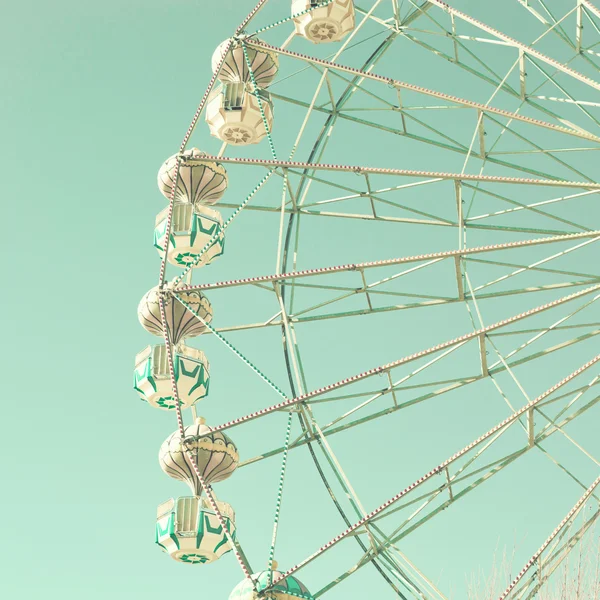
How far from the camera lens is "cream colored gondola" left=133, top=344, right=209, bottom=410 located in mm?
14828

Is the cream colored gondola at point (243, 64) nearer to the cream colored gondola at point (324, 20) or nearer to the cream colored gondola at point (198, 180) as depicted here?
the cream colored gondola at point (324, 20)

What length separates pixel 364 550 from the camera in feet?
44.7

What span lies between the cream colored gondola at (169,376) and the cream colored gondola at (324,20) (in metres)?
5.11

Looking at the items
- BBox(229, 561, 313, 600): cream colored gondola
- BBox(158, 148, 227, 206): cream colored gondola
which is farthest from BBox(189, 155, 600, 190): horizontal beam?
BBox(229, 561, 313, 600): cream colored gondola

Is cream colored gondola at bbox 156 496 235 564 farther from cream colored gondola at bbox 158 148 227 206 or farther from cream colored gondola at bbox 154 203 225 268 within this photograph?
cream colored gondola at bbox 158 148 227 206

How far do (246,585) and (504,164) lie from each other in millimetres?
7105

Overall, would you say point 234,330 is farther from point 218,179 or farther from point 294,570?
point 294,570

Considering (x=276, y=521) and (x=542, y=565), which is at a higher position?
(x=276, y=521)

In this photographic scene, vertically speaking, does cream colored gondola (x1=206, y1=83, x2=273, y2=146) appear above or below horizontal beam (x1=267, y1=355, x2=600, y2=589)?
above

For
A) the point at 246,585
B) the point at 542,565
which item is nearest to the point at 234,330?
the point at 246,585

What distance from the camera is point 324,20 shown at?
54.9ft

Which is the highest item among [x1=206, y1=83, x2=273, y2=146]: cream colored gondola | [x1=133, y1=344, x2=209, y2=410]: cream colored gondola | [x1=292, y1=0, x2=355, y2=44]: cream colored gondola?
[x1=292, y1=0, x2=355, y2=44]: cream colored gondola

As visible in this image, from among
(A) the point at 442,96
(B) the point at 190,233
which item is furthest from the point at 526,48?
(B) the point at 190,233

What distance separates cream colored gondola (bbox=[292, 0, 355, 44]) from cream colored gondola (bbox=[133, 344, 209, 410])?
511 cm
